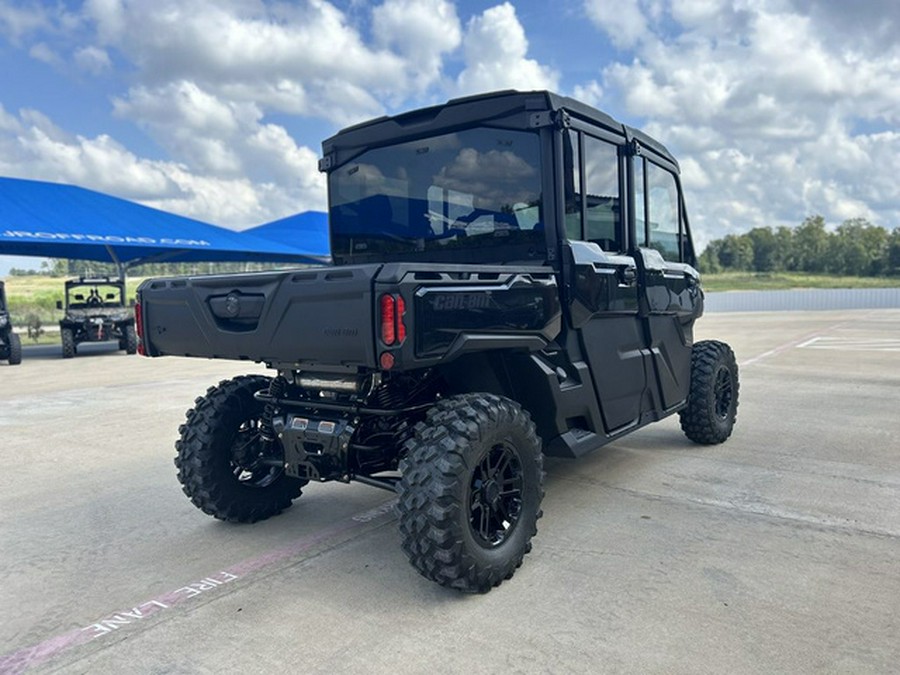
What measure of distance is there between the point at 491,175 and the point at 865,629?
2711mm

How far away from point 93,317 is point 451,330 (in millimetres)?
15203

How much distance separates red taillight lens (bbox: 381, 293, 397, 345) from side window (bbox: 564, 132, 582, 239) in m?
1.42

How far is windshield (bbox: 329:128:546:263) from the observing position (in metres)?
3.73

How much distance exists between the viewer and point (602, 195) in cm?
410

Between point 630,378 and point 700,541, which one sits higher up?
point 630,378

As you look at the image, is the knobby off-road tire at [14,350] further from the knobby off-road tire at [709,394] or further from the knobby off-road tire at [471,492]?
the knobby off-road tire at [471,492]

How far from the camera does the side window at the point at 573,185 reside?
370cm

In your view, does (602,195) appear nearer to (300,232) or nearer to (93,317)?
(93,317)

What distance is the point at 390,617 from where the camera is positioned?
112 inches

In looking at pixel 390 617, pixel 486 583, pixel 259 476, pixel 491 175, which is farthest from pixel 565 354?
pixel 259 476

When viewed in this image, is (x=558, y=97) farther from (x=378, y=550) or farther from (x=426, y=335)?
(x=378, y=550)

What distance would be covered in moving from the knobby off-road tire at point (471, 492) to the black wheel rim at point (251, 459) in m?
1.32

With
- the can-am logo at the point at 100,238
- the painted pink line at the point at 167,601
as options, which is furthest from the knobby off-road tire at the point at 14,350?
the painted pink line at the point at 167,601

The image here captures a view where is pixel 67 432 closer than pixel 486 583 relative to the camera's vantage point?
No
